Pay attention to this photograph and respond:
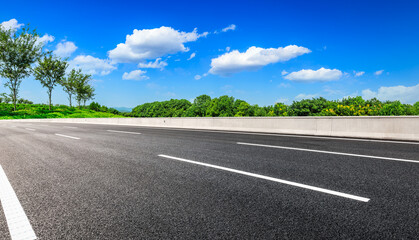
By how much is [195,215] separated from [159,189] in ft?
3.75

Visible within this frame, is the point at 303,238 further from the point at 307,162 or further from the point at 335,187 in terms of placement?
the point at 307,162

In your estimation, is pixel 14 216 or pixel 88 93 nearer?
pixel 14 216

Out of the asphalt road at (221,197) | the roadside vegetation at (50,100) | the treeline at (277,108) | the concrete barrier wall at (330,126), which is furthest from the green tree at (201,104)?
the asphalt road at (221,197)

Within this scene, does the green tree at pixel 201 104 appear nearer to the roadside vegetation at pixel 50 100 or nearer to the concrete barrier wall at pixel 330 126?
the roadside vegetation at pixel 50 100

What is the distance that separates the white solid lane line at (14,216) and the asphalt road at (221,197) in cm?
7

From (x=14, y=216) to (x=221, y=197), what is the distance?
2.57 metres

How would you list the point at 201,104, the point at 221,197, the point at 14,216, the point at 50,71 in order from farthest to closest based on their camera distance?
the point at 201,104, the point at 50,71, the point at 221,197, the point at 14,216

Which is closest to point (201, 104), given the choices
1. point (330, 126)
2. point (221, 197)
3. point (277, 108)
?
point (277, 108)

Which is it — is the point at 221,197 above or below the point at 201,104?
below

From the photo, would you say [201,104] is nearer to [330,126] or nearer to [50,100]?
[50,100]

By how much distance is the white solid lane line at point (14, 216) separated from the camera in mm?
2480

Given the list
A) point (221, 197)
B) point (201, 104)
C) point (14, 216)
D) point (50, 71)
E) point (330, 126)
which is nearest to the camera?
point (14, 216)

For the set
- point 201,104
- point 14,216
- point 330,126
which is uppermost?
point 201,104

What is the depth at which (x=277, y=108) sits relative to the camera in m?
62.8
